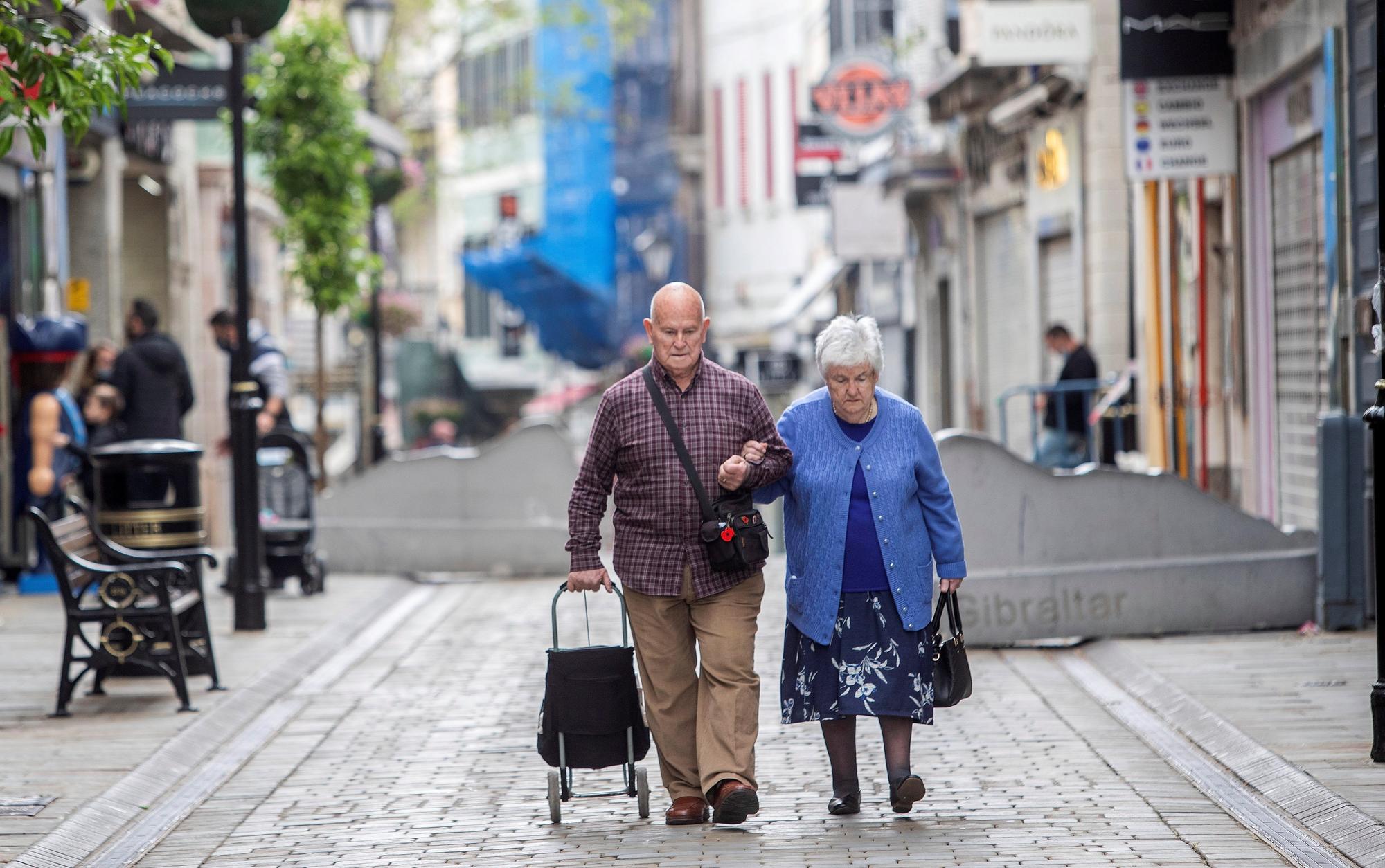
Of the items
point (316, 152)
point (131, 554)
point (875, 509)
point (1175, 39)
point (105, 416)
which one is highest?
point (1175, 39)

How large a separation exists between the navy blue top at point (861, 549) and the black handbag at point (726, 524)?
28 cm

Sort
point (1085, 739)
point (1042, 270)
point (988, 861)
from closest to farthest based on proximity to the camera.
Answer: point (988, 861)
point (1085, 739)
point (1042, 270)

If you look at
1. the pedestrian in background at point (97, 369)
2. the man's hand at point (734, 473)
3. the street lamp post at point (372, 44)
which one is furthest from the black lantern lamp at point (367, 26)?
the man's hand at point (734, 473)

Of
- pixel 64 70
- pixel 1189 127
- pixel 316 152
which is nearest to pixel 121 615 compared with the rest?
pixel 64 70

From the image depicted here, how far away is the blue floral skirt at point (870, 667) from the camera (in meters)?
7.14

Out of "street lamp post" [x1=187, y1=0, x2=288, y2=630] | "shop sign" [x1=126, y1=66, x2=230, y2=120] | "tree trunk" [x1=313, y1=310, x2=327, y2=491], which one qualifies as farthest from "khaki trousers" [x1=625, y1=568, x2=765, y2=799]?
"tree trunk" [x1=313, y1=310, x2=327, y2=491]

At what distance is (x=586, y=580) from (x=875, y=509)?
973 millimetres

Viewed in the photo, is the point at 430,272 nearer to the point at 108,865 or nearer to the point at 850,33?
the point at 850,33

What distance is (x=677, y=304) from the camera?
705 centimetres

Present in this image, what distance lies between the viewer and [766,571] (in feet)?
55.9

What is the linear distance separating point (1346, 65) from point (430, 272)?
4888cm

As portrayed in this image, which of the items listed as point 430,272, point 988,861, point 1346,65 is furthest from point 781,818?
point 430,272

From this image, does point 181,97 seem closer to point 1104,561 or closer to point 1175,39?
point 1175,39

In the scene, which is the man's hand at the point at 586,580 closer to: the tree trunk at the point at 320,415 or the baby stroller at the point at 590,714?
the baby stroller at the point at 590,714
